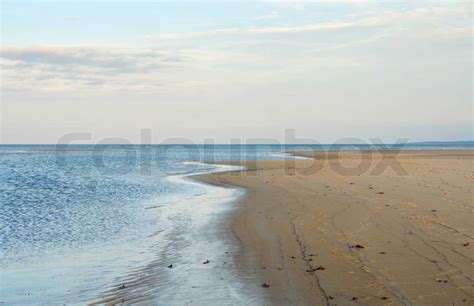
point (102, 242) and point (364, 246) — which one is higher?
point (364, 246)

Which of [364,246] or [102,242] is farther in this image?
[102,242]

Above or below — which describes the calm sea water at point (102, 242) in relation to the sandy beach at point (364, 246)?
below

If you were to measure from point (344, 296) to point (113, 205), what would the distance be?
1512 cm

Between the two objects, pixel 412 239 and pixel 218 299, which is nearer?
pixel 218 299

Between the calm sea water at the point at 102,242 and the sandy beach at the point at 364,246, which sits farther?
the calm sea water at the point at 102,242

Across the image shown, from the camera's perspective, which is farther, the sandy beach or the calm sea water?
the calm sea water

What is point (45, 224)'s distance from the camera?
1580cm

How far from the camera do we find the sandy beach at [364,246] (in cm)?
757

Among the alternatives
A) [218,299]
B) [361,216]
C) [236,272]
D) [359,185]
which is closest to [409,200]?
[361,216]

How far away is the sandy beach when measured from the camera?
7.57 meters

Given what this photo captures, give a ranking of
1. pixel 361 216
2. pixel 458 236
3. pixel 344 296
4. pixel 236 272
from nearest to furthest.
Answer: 1. pixel 344 296
2. pixel 236 272
3. pixel 458 236
4. pixel 361 216

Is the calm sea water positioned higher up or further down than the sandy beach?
further down

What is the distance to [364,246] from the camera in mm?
10594

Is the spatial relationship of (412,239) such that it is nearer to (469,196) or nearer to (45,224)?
(469,196)
